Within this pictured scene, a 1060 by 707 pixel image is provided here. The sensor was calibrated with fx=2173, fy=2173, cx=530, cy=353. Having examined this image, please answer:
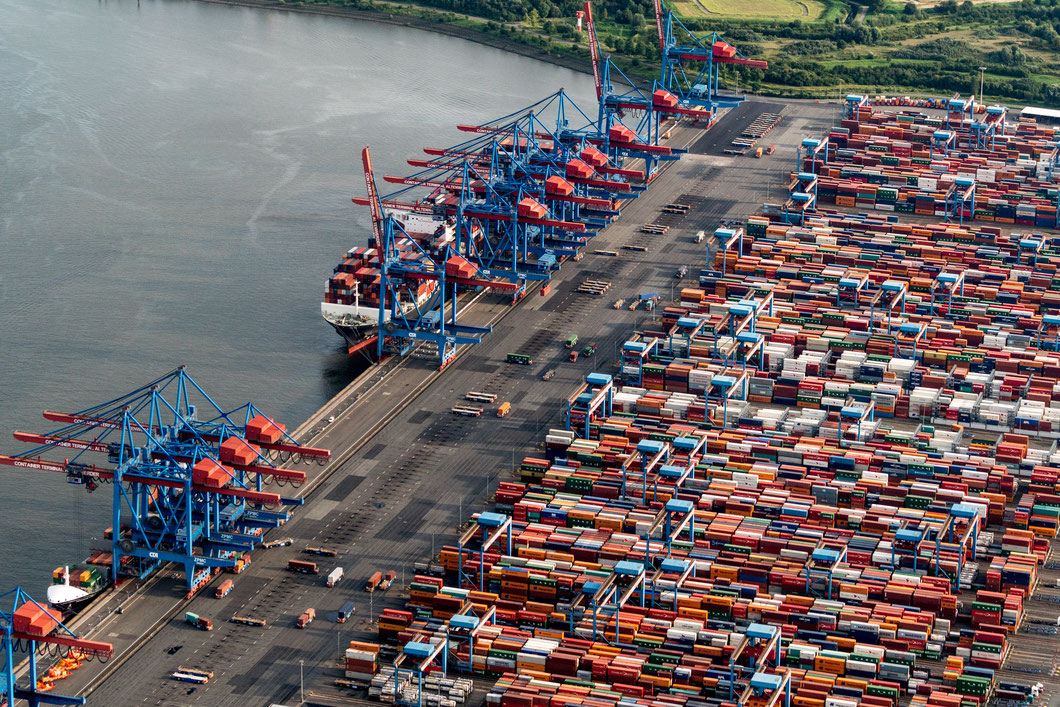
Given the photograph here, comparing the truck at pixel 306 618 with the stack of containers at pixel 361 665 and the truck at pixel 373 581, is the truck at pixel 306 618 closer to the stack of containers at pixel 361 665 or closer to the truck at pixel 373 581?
the truck at pixel 373 581

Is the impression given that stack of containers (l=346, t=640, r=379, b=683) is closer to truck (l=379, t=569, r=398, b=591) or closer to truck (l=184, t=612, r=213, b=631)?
truck (l=379, t=569, r=398, b=591)

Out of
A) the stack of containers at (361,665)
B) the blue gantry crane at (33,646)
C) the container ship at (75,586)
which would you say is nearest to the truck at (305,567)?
the container ship at (75,586)

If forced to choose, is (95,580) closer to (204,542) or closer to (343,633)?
(204,542)

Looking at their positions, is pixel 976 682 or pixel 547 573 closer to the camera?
pixel 976 682

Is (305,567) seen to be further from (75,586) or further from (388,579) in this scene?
(75,586)

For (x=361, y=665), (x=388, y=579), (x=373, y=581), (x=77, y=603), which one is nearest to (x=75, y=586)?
(x=77, y=603)

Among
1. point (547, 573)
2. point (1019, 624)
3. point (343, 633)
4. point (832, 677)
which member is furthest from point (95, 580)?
point (1019, 624)
